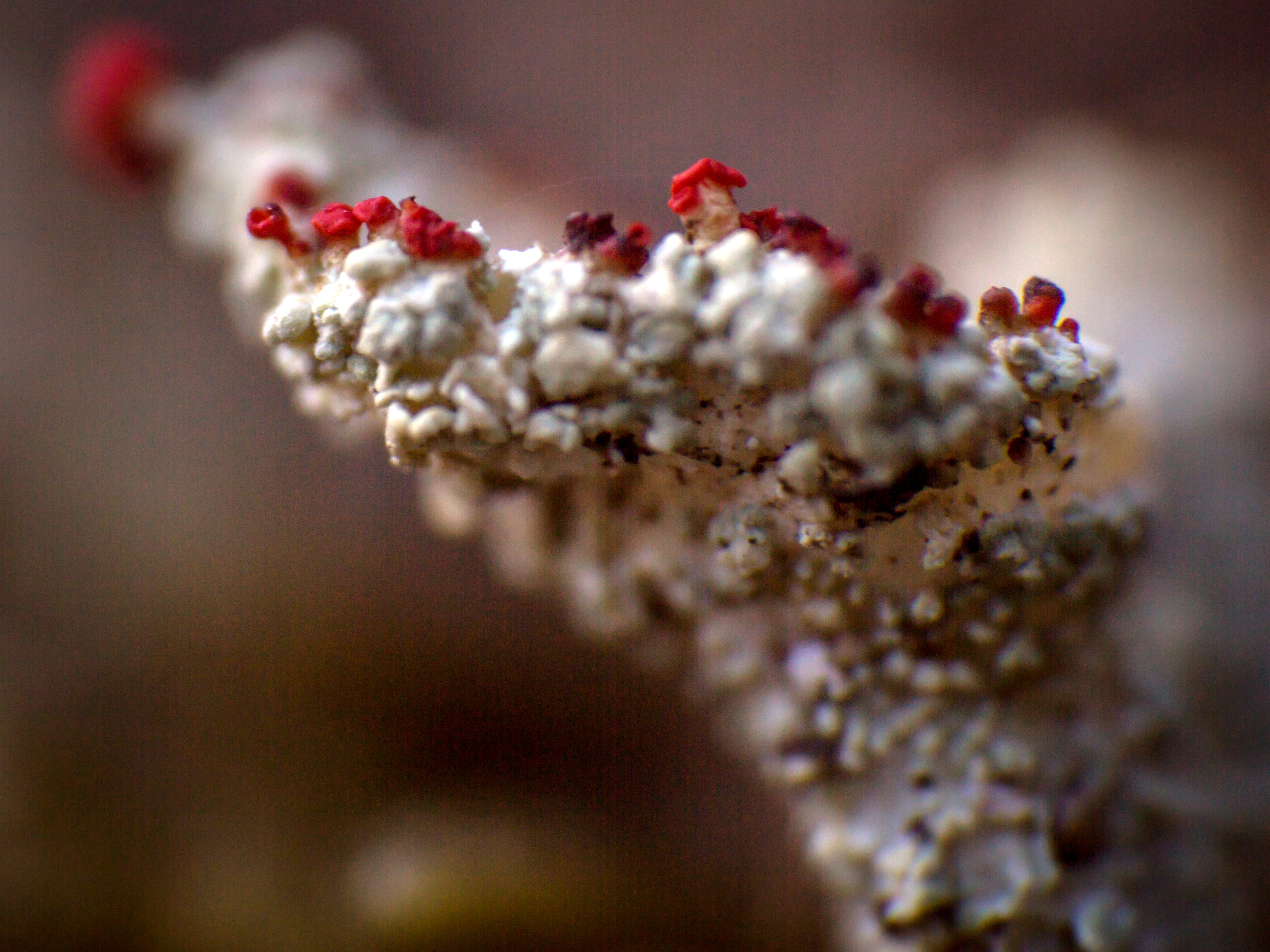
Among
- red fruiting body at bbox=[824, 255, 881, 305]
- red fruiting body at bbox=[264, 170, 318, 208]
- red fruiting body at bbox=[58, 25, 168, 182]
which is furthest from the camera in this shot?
red fruiting body at bbox=[58, 25, 168, 182]

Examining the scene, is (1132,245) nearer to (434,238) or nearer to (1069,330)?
(1069,330)

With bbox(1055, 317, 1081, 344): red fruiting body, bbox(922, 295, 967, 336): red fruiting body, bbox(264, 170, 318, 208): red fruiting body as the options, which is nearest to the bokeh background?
bbox(264, 170, 318, 208): red fruiting body

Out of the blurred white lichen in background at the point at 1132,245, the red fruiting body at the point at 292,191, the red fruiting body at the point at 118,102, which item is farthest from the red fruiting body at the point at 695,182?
the red fruiting body at the point at 118,102

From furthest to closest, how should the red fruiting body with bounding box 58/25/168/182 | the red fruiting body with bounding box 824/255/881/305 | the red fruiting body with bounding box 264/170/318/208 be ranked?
the red fruiting body with bounding box 58/25/168/182
the red fruiting body with bounding box 264/170/318/208
the red fruiting body with bounding box 824/255/881/305

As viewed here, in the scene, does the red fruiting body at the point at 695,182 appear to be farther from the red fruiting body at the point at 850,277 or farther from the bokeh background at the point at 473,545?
the bokeh background at the point at 473,545

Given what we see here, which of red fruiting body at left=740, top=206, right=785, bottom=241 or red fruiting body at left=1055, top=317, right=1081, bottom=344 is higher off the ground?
red fruiting body at left=740, top=206, right=785, bottom=241

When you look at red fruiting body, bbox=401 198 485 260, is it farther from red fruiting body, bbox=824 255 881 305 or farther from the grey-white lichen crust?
red fruiting body, bbox=824 255 881 305
